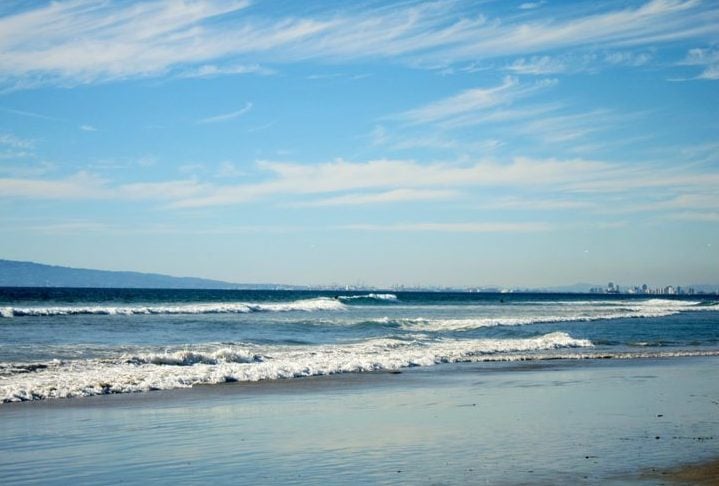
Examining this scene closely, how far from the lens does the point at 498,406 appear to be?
15.6m

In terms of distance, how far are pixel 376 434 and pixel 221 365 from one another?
10773mm

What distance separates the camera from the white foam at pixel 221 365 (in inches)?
701

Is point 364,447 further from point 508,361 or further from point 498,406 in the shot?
point 508,361

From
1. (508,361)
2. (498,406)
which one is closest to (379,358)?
(508,361)

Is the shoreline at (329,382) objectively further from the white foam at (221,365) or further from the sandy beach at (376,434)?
the white foam at (221,365)

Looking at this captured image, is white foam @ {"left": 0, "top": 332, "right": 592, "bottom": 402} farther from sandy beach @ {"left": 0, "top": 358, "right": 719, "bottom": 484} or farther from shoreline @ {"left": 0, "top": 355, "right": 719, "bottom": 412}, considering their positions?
sandy beach @ {"left": 0, "top": 358, "right": 719, "bottom": 484}

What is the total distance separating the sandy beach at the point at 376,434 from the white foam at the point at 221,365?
1.02 meters

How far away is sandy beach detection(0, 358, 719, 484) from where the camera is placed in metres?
9.91

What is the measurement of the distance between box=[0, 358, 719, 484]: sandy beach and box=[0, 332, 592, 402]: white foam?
3.35 ft

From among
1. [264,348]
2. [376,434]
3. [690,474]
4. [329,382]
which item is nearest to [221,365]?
[329,382]

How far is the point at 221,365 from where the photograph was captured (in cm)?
2248

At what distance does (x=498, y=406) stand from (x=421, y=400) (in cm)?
165

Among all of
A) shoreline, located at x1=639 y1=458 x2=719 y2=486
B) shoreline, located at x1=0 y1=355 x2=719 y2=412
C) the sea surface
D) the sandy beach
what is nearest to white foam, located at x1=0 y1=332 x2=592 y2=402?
the sea surface

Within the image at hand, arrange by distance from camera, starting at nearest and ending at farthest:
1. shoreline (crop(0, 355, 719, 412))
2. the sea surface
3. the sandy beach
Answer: the sandy beach
shoreline (crop(0, 355, 719, 412))
the sea surface
